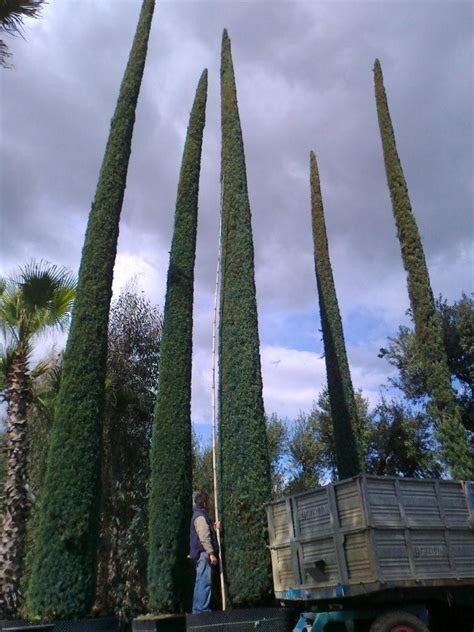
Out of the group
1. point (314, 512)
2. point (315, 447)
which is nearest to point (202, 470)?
point (315, 447)

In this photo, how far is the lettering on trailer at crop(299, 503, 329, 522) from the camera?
23.2 feet

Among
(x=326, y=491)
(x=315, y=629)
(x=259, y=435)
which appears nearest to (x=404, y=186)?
(x=259, y=435)

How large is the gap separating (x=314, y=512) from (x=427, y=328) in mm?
9876

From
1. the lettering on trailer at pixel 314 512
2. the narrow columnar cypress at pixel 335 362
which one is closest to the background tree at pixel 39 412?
the lettering on trailer at pixel 314 512

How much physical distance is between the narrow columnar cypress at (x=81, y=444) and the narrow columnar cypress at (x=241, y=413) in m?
2.54

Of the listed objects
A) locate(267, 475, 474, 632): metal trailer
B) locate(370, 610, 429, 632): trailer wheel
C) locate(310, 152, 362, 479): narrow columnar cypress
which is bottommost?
locate(370, 610, 429, 632): trailer wheel

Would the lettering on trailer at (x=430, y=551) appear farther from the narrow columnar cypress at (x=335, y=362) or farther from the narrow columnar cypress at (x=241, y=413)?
the narrow columnar cypress at (x=335, y=362)

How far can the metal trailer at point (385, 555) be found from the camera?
21.1ft

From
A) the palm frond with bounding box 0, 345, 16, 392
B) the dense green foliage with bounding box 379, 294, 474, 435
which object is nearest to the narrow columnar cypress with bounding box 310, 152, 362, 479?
the dense green foliage with bounding box 379, 294, 474, 435

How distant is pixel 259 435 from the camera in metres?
11.0

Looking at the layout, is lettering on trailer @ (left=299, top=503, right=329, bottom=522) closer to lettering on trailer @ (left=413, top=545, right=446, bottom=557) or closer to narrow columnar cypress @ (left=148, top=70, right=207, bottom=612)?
lettering on trailer @ (left=413, top=545, right=446, bottom=557)

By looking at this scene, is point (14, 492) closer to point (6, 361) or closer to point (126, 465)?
point (6, 361)

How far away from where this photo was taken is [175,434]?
12688mm

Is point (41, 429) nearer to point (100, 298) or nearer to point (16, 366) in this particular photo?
point (16, 366)
